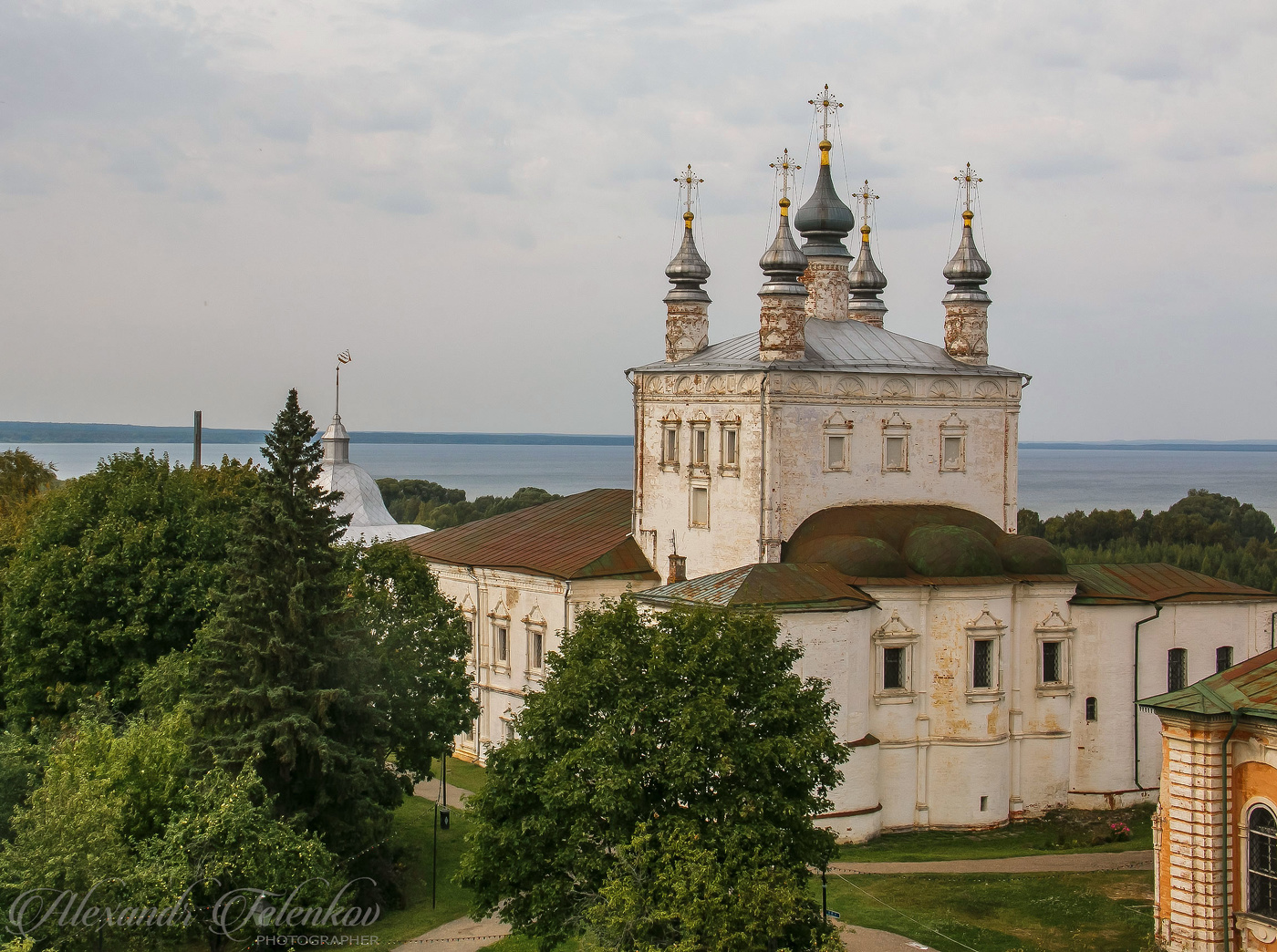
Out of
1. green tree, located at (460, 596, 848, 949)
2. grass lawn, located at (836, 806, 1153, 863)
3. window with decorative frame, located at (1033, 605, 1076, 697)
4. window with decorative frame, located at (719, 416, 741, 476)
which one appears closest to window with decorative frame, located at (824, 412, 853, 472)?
window with decorative frame, located at (719, 416, 741, 476)

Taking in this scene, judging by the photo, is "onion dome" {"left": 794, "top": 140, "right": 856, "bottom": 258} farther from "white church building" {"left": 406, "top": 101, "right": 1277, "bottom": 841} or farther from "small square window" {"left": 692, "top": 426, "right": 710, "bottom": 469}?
"small square window" {"left": 692, "top": 426, "right": 710, "bottom": 469}

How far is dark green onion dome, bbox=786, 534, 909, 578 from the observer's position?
3006 centimetres

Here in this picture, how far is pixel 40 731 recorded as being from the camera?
2825 centimetres

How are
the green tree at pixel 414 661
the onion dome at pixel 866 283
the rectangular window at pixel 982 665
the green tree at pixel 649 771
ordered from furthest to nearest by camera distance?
the onion dome at pixel 866 283
the rectangular window at pixel 982 665
the green tree at pixel 414 661
the green tree at pixel 649 771

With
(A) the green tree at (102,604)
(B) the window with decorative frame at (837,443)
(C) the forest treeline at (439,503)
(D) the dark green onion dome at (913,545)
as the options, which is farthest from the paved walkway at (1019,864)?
(C) the forest treeline at (439,503)

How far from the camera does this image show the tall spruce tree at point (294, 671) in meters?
24.1

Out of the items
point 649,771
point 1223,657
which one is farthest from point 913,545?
point 649,771

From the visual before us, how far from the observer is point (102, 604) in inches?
1248

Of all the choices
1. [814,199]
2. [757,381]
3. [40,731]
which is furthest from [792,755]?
[814,199]

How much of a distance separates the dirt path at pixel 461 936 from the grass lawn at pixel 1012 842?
23.1 feet

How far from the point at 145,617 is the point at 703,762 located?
53.4ft

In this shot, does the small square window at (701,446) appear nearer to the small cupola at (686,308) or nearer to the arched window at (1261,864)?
the small cupola at (686,308)

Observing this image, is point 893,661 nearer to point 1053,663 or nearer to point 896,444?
point 1053,663

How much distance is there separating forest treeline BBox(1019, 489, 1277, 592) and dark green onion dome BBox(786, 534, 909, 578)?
1150 inches
